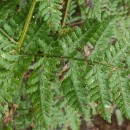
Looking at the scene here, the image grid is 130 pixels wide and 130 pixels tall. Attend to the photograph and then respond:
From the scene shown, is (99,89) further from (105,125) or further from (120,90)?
(105,125)

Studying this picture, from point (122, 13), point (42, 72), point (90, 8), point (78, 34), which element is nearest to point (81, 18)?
point (122, 13)

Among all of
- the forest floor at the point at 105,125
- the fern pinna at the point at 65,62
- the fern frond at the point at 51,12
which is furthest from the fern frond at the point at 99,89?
the forest floor at the point at 105,125

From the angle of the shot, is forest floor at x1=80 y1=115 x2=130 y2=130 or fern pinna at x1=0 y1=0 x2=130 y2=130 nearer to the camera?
fern pinna at x1=0 y1=0 x2=130 y2=130

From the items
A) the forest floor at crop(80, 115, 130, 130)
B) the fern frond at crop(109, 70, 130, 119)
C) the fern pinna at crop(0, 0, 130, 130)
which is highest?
the fern pinna at crop(0, 0, 130, 130)

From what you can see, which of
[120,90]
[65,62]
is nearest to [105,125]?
[65,62]

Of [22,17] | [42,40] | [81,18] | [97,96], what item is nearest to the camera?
[97,96]

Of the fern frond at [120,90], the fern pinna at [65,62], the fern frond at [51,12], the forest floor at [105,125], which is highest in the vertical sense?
the fern frond at [51,12]

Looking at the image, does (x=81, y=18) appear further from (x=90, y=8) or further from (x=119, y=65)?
(x=119, y=65)

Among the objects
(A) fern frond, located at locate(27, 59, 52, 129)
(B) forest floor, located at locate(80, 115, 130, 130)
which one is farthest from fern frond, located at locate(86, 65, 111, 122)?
(B) forest floor, located at locate(80, 115, 130, 130)

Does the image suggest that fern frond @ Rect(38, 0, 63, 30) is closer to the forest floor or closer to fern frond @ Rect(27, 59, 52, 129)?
fern frond @ Rect(27, 59, 52, 129)

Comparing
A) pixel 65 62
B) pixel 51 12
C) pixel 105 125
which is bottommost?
pixel 105 125

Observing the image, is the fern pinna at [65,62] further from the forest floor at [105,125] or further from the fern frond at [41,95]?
the forest floor at [105,125]
